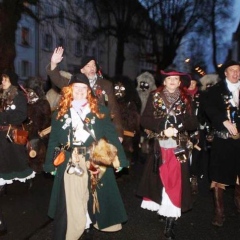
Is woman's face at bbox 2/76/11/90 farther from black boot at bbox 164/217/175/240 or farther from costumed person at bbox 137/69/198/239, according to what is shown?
black boot at bbox 164/217/175/240

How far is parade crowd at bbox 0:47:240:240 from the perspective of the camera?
4.91 meters

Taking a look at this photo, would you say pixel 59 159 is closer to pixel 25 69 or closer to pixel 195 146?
pixel 195 146

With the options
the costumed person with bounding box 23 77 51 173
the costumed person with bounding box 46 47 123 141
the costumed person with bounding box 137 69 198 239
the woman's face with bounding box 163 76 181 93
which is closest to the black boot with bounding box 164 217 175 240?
the costumed person with bounding box 137 69 198 239

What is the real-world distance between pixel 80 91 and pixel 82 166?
82 cm

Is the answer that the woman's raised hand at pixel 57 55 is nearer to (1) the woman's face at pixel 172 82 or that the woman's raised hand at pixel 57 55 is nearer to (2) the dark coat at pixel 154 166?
(2) the dark coat at pixel 154 166

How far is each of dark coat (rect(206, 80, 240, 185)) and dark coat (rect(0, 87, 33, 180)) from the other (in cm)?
283

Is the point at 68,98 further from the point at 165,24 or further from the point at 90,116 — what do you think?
the point at 165,24

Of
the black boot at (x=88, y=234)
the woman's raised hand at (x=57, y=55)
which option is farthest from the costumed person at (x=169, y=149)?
the woman's raised hand at (x=57, y=55)

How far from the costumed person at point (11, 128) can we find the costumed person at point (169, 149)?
2150 millimetres

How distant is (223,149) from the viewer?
20.3 ft

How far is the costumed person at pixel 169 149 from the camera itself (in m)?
5.57

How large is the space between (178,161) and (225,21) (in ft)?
111

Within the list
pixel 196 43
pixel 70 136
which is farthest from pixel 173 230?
pixel 196 43

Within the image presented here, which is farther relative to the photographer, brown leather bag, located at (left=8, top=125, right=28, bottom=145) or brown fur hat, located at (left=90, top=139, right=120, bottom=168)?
brown leather bag, located at (left=8, top=125, right=28, bottom=145)
